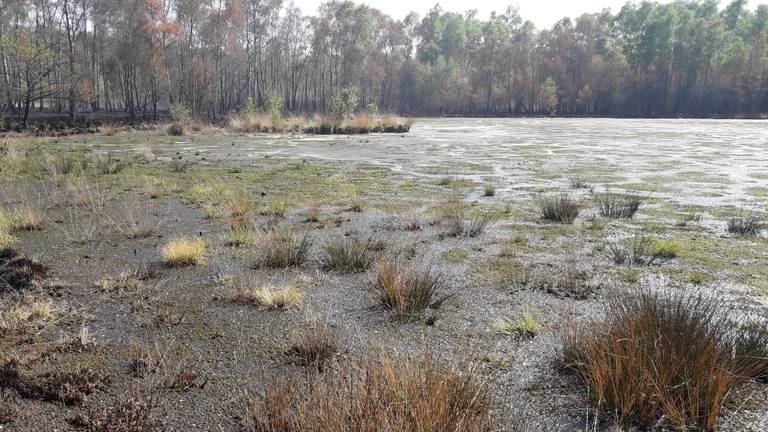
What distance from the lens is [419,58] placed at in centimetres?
10312

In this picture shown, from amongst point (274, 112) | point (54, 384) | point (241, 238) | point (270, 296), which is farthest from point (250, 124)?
point (54, 384)

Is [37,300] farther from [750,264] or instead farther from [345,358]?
[750,264]

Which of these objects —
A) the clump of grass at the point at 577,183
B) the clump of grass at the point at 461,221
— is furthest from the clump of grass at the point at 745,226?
the clump of grass at the point at 577,183

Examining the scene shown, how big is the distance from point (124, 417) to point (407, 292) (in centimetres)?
251

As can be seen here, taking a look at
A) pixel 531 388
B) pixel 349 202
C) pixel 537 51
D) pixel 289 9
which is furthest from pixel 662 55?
pixel 531 388

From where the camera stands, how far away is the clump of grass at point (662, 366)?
295 centimetres

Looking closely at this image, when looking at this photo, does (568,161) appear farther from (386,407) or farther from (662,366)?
(386,407)

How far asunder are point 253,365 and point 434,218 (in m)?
5.50

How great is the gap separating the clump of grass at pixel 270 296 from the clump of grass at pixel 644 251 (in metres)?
3.84

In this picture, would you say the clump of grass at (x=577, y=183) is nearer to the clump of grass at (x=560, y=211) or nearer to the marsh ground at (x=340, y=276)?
the marsh ground at (x=340, y=276)

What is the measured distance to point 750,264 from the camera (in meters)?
6.17

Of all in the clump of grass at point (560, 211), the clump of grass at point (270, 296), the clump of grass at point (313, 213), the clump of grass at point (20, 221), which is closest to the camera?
the clump of grass at point (270, 296)

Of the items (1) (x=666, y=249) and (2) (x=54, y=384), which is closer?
(2) (x=54, y=384)

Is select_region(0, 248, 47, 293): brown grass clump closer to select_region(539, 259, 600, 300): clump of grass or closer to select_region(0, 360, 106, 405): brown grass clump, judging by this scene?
select_region(0, 360, 106, 405): brown grass clump
